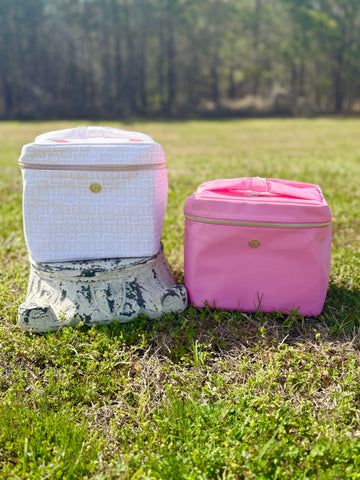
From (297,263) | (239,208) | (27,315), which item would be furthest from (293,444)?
(27,315)

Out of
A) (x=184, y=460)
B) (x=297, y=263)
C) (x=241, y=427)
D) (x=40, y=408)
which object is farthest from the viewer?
(x=297, y=263)

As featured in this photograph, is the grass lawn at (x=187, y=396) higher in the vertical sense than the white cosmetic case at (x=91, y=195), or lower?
lower

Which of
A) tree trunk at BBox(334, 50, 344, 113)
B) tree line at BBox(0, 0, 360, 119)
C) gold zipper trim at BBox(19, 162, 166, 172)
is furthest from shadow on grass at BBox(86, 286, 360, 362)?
tree trunk at BBox(334, 50, 344, 113)

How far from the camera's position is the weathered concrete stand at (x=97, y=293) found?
2.26 metres

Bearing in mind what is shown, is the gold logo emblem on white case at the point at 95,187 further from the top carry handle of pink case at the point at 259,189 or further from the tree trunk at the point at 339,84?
the tree trunk at the point at 339,84

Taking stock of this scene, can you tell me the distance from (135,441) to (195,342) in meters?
0.61

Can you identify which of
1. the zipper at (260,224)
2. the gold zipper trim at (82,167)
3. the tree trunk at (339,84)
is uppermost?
the tree trunk at (339,84)

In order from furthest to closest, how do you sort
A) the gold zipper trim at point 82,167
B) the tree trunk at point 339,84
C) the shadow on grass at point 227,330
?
the tree trunk at point 339,84 < the gold zipper trim at point 82,167 < the shadow on grass at point 227,330

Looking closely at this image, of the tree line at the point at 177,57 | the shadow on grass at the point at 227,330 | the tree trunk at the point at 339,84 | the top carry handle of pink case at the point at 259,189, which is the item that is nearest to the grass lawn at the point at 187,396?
the shadow on grass at the point at 227,330

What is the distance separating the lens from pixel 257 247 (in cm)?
227

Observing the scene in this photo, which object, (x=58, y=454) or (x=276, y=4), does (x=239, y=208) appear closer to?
(x=58, y=454)

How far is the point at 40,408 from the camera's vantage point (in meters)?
1.73

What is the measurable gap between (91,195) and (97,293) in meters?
0.51

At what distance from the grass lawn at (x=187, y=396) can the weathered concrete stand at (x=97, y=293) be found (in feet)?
0.22
